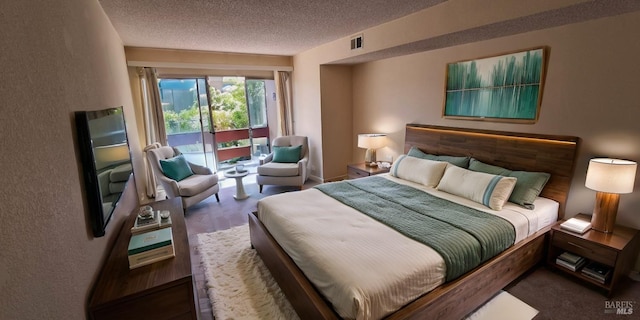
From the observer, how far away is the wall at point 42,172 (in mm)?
813

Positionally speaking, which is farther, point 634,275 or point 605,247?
point 634,275

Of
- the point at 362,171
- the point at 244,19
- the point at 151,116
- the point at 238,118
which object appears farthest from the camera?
the point at 238,118

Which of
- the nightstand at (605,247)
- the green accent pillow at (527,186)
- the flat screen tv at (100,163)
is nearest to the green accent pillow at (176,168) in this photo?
the flat screen tv at (100,163)

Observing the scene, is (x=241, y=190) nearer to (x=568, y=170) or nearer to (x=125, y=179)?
(x=125, y=179)

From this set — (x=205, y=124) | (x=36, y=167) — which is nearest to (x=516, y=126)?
(x=36, y=167)

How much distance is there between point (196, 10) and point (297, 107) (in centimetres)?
316

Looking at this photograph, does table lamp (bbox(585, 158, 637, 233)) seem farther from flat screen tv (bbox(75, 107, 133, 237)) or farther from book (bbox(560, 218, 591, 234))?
flat screen tv (bbox(75, 107, 133, 237))

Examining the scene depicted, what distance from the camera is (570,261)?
244cm

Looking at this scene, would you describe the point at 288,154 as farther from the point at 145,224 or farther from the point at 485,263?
the point at 485,263

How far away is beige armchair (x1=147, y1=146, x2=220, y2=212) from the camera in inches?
155

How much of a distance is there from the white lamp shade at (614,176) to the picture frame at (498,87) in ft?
2.46

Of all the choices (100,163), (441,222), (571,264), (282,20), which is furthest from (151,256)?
(571,264)

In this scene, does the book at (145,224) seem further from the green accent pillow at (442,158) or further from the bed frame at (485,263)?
the green accent pillow at (442,158)

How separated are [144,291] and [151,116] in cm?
410
